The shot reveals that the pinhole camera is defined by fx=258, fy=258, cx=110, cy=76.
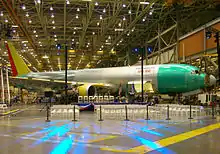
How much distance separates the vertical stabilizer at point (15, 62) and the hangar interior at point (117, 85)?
0.37 feet

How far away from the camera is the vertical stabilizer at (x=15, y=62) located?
2953 cm

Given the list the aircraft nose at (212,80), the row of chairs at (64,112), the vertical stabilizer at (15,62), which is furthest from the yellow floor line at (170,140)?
the vertical stabilizer at (15,62)

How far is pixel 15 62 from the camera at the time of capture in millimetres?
29812

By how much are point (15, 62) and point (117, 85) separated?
12375 millimetres

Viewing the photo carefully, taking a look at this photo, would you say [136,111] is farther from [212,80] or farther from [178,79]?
[212,80]

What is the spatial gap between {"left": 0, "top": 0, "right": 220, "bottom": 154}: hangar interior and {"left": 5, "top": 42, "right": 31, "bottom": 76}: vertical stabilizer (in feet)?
0.37

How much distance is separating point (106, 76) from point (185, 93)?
8.08 metres

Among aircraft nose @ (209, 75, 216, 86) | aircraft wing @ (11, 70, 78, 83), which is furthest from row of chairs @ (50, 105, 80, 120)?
aircraft wing @ (11, 70, 78, 83)

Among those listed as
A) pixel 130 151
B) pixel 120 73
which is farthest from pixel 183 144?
pixel 120 73

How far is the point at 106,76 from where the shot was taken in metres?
26.8

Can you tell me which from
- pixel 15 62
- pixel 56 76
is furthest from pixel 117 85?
pixel 15 62

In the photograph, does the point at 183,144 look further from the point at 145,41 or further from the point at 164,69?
the point at 145,41

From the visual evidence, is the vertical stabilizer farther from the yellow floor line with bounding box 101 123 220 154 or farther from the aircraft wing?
the yellow floor line with bounding box 101 123 220 154

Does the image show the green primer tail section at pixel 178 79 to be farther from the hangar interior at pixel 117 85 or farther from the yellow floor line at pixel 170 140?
the yellow floor line at pixel 170 140
